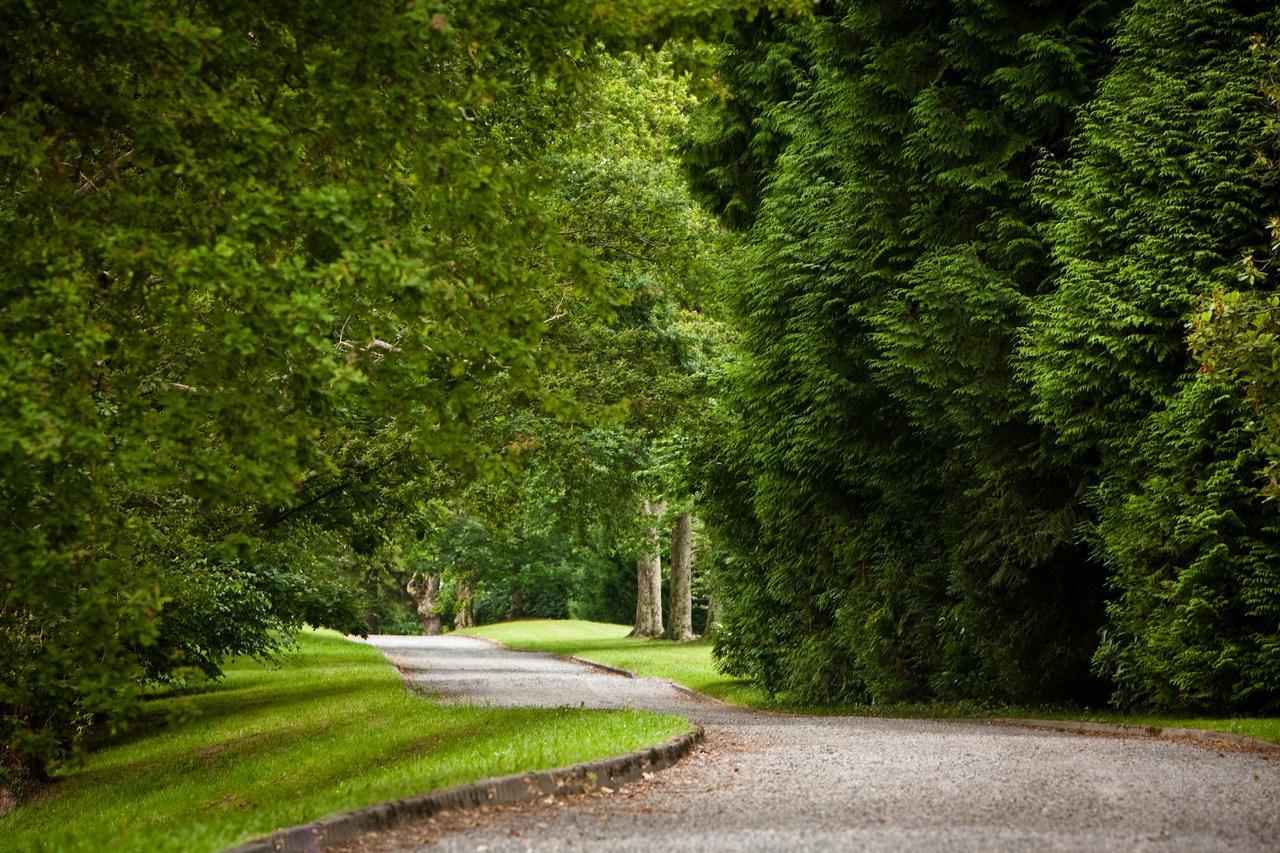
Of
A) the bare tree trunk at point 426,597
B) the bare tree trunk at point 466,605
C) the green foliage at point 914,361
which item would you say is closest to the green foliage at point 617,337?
the green foliage at point 914,361

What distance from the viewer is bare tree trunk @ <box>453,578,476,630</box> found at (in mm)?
66519

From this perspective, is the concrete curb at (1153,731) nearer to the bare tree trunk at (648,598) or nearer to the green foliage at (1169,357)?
the green foliage at (1169,357)

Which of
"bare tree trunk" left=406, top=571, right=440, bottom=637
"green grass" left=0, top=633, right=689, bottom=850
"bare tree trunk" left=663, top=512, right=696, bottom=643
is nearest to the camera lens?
"green grass" left=0, top=633, right=689, bottom=850

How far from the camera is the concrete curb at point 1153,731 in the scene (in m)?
11.1

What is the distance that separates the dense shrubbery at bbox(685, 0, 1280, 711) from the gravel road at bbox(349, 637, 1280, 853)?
2.39 meters

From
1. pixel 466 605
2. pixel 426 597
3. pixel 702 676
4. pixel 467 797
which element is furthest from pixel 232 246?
pixel 426 597

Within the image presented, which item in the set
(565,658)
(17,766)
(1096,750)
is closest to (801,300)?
(1096,750)

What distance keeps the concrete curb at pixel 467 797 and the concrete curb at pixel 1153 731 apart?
4.93 meters

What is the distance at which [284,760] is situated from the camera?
558 inches

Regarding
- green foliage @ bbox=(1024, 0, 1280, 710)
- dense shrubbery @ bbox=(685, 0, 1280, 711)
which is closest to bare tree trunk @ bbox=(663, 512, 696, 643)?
dense shrubbery @ bbox=(685, 0, 1280, 711)

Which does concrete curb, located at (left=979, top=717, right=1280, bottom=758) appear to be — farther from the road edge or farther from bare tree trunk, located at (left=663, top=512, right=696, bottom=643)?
bare tree trunk, located at (left=663, top=512, right=696, bottom=643)

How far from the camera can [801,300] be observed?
1791 centimetres

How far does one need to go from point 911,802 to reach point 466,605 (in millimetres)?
62260

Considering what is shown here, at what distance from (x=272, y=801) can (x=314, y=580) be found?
990 centimetres
